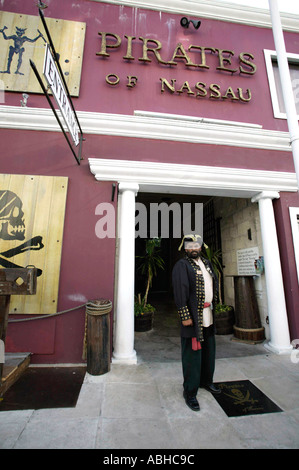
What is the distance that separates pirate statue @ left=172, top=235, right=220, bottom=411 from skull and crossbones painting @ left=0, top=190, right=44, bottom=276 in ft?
7.70

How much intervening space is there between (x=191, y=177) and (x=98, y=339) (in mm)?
3068

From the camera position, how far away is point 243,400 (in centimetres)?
244

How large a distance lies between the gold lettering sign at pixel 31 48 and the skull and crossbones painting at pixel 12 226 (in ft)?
6.92

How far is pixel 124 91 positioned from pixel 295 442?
217 inches

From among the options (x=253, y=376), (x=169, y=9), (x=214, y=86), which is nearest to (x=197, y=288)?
(x=253, y=376)

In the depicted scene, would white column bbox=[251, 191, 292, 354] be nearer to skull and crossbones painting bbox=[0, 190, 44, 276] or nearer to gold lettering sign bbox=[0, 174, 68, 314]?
gold lettering sign bbox=[0, 174, 68, 314]

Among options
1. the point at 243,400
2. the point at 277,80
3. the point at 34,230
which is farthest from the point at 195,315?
the point at 277,80

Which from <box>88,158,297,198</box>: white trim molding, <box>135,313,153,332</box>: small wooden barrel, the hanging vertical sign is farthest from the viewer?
<box>135,313,153,332</box>: small wooden barrel

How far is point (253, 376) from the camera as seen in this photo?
299cm

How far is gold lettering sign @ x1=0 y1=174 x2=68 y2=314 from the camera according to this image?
11.1 ft

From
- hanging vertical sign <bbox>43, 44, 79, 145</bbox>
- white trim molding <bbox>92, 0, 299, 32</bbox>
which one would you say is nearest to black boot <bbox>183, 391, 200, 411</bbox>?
hanging vertical sign <bbox>43, 44, 79, 145</bbox>

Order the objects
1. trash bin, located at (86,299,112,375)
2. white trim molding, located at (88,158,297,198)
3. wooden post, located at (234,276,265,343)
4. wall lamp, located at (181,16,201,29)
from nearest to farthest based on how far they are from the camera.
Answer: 1. trash bin, located at (86,299,112,375)
2. white trim molding, located at (88,158,297,198)
3. wooden post, located at (234,276,265,343)
4. wall lamp, located at (181,16,201,29)

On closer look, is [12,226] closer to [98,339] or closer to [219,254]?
[98,339]

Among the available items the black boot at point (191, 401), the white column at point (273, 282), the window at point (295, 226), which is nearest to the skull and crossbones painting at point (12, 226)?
the black boot at point (191, 401)
